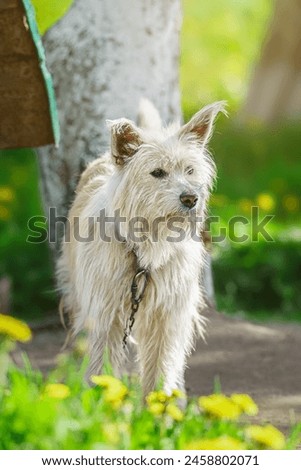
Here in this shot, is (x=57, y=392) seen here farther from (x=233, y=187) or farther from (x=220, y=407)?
(x=233, y=187)

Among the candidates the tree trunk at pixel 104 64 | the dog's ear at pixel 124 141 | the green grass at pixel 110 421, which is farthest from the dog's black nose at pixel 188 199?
the tree trunk at pixel 104 64

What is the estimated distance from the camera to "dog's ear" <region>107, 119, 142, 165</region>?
4.79 m

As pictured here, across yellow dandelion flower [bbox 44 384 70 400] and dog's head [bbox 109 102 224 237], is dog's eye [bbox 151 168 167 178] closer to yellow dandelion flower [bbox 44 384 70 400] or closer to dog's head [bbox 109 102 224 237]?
dog's head [bbox 109 102 224 237]

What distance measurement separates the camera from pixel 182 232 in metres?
4.90

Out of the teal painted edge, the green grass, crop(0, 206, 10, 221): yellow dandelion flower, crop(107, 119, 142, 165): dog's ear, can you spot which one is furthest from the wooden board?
crop(0, 206, 10, 221): yellow dandelion flower

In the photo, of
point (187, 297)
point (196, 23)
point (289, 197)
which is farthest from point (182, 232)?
point (196, 23)

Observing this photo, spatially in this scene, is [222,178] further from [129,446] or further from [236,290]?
[129,446]

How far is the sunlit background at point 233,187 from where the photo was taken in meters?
8.70

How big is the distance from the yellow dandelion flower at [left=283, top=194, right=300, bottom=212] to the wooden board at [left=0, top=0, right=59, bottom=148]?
20.2 feet

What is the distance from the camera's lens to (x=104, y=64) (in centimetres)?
696

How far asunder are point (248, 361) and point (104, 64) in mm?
2410
